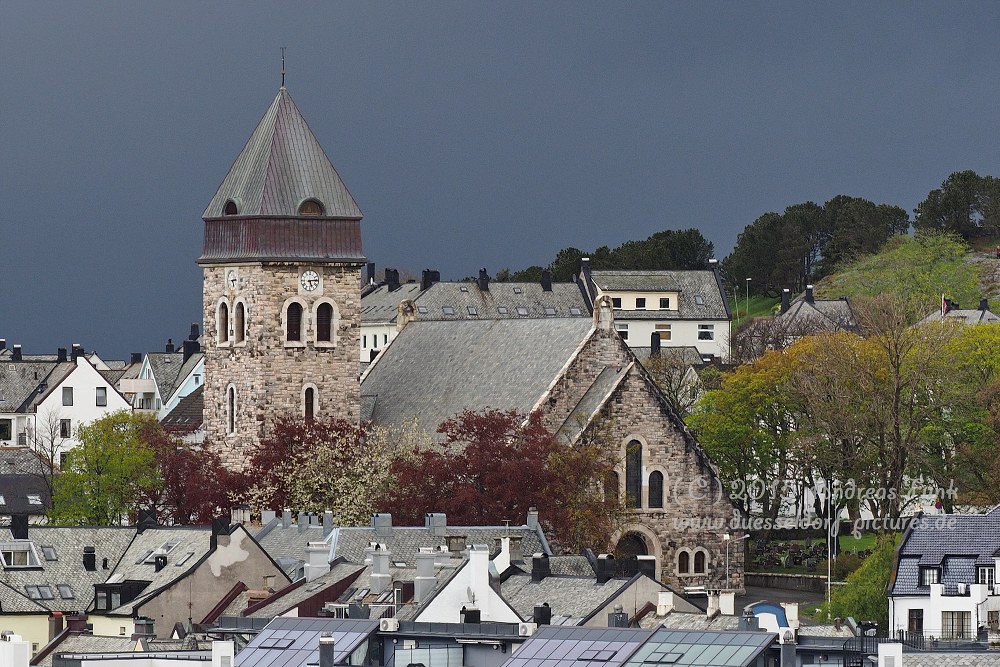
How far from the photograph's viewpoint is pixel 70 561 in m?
78.9

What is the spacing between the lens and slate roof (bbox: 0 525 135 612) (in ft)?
249

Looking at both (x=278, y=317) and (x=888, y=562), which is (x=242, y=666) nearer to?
(x=888, y=562)

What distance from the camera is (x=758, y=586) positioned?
305 feet

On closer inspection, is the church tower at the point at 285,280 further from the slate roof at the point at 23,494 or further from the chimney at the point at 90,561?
the chimney at the point at 90,561

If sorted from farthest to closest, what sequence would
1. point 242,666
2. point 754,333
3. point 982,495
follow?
point 754,333
point 982,495
point 242,666

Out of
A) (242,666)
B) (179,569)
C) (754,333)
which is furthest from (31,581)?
(754,333)

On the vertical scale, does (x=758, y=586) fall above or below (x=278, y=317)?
A: below

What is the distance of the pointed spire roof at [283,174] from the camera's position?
96000 mm

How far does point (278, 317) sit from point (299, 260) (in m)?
2.09

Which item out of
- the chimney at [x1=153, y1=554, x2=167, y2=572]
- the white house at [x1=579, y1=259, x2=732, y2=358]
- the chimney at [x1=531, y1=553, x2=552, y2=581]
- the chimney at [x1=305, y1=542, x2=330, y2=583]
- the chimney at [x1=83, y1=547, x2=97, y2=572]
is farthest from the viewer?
the white house at [x1=579, y1=259, x2=732, y2=358]

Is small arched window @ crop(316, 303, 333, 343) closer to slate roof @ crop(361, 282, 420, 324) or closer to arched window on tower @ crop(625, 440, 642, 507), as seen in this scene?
arched window on tower @ crop(625, 440, 642, 507)

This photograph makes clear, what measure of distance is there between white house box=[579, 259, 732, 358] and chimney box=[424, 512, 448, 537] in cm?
8835

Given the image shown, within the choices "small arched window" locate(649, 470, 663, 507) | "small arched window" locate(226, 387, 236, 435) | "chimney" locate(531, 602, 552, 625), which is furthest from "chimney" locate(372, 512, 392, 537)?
"chimney" locate(531, 602, 552, 625)

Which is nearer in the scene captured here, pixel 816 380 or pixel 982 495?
pixel 982 495
